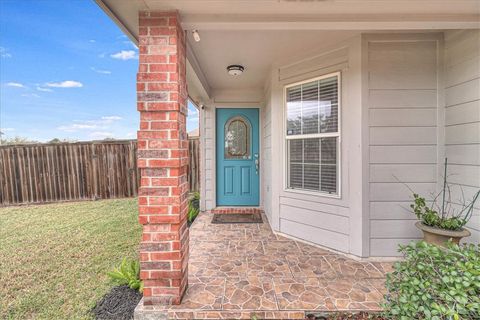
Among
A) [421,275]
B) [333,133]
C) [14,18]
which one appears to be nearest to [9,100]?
[14,18]

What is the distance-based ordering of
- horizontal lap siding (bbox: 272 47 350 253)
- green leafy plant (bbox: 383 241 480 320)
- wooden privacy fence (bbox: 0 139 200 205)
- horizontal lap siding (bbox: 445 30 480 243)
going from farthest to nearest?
wooden privacy fence (bbox: 0 139 200 205) < horizontal lap siding (bbox: 272 47 350 253) < horizontal lap siding (bbox: 445 30 480 243) < green leafy plant (bbox: 383 241 480 320)

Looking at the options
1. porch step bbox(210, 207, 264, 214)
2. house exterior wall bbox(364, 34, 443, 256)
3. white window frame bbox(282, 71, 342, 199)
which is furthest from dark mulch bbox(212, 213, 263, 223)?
house exterior wall bbox(364, 34, 443, 256)

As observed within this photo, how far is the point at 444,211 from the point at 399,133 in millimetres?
941

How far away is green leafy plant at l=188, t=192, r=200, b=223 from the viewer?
4164mm

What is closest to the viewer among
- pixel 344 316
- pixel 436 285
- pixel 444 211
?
pixel 436 285

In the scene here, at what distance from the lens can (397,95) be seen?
245 centimetres

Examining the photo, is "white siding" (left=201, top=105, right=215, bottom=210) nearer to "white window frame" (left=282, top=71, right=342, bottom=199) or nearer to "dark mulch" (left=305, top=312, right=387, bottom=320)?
"white window frame" (left=282, top=71, right=342, bottom=199)

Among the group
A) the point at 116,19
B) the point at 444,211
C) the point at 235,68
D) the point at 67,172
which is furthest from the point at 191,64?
the point at 67,172

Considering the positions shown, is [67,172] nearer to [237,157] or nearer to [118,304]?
[237,157]

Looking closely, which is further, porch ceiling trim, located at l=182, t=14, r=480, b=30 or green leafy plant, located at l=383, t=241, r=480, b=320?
porch ceiling trim, located at l=182, t=14, r=480, b=30

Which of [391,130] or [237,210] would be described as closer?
[391,130]

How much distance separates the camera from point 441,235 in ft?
6.61

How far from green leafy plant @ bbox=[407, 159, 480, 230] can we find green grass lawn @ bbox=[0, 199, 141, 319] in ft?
10.2

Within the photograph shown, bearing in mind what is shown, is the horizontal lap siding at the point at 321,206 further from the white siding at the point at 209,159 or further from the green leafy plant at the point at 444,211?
the white siding at the point at 209,159
